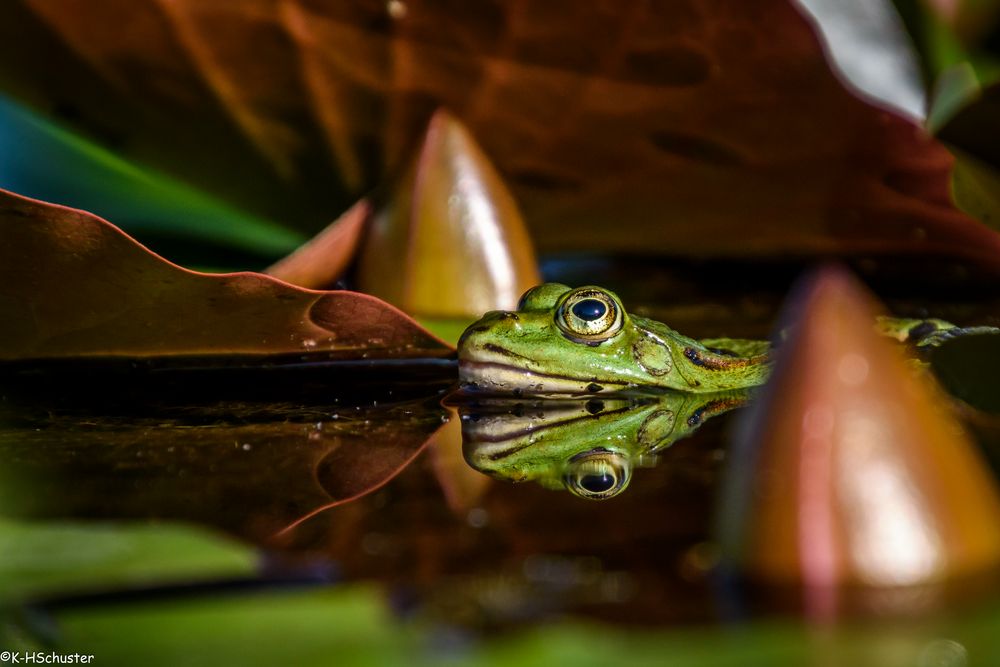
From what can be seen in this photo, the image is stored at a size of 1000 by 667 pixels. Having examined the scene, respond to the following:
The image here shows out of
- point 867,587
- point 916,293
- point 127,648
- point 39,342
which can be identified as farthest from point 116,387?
point 916,293

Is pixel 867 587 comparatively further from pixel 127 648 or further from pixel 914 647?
pixel 127 648

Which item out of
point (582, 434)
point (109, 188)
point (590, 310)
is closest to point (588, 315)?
point (590, 310)

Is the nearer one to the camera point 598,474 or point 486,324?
point 598,474

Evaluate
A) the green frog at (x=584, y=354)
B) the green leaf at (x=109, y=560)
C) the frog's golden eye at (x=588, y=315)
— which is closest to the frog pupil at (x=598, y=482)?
the green leaf at (x=109, y=560)

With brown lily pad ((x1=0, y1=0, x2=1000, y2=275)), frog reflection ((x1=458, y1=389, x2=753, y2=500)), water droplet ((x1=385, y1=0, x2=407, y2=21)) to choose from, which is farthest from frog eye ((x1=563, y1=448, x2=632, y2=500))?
water droplet ((x1=385, y1=0, x2=407, y2=21))

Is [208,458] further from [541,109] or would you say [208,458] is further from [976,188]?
[976,188]

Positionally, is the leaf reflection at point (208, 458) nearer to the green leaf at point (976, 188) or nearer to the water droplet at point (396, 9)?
the water droplet at point (396, 9)
